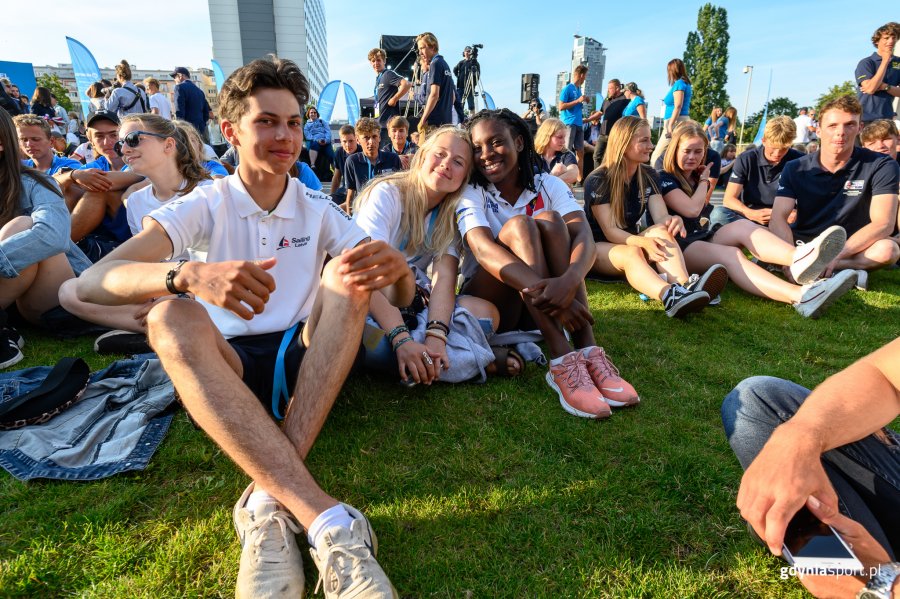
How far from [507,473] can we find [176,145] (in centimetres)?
335

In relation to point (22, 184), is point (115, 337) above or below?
below

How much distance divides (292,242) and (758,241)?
4192 mm

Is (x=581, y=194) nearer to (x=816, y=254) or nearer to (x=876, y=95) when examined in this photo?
(x=876, y=95)

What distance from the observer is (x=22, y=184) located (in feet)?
11.1

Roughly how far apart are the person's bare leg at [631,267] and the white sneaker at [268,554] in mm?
3295

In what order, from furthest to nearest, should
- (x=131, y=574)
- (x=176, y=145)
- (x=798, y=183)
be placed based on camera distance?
(x=798, y=183) → (x=176, y=145) → (x=131, y=574)

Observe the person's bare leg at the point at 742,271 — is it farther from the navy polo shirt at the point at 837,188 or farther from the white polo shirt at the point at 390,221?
the white polo shirt at the point at 390,221

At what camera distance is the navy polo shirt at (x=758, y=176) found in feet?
18.0

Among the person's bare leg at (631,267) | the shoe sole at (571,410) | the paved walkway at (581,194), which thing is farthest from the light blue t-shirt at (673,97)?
the shoe sole at (571,410)

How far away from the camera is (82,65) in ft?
53.0

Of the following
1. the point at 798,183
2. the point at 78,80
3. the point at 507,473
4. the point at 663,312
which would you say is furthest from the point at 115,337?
the point at 78,80

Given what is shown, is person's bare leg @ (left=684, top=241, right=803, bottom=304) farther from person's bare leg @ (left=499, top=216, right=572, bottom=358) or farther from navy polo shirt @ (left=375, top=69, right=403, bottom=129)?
navy polo shirt @ (left=375, top=69, right=403, bottom=129)

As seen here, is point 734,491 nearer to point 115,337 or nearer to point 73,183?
point 115,337

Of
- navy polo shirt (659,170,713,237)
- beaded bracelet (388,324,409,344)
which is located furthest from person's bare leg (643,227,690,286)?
beaded bracelet (388,324,409,344)
